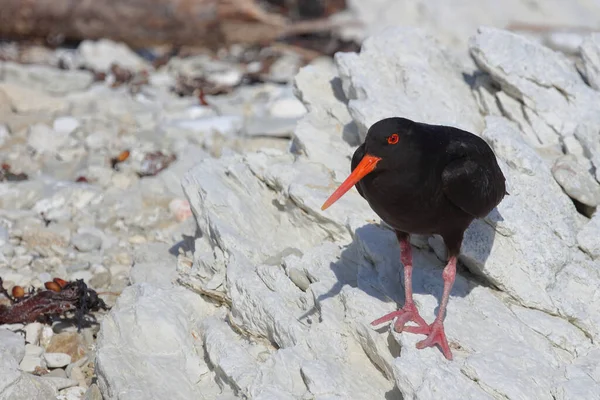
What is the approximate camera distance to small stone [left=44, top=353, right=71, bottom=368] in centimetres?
602

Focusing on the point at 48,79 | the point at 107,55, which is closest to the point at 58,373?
the point at 48,79

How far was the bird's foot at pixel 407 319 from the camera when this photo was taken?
5.09 meters

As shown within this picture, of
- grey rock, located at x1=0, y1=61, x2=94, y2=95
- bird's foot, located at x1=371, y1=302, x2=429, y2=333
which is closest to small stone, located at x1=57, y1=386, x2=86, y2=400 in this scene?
bird's foot, located at x1=371, y1=302, x2=429, y2=333

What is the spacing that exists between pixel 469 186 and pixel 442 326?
3.03ft

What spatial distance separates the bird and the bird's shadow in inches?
12.7

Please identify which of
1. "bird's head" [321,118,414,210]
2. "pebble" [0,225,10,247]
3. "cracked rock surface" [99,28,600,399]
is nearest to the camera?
"bird's head" [321,118,414,210]

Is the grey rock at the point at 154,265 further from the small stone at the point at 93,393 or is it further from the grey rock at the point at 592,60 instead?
the grey rock at the point at 592,60

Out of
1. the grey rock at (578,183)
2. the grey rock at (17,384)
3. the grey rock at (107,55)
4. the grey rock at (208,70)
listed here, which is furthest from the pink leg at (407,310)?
the grey rock at (107,55)

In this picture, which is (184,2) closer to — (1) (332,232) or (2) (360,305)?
A: (1) (332,232)

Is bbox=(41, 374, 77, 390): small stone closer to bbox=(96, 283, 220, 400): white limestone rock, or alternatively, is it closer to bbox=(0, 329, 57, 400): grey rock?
bbox=(0, 329, 57, 400): grey rock

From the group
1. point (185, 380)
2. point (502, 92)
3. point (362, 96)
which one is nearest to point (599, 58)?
point (502, 92)

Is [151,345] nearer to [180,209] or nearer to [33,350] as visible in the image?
[33,350]

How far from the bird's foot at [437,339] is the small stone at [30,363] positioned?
299cm

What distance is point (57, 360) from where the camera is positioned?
19.8ft
